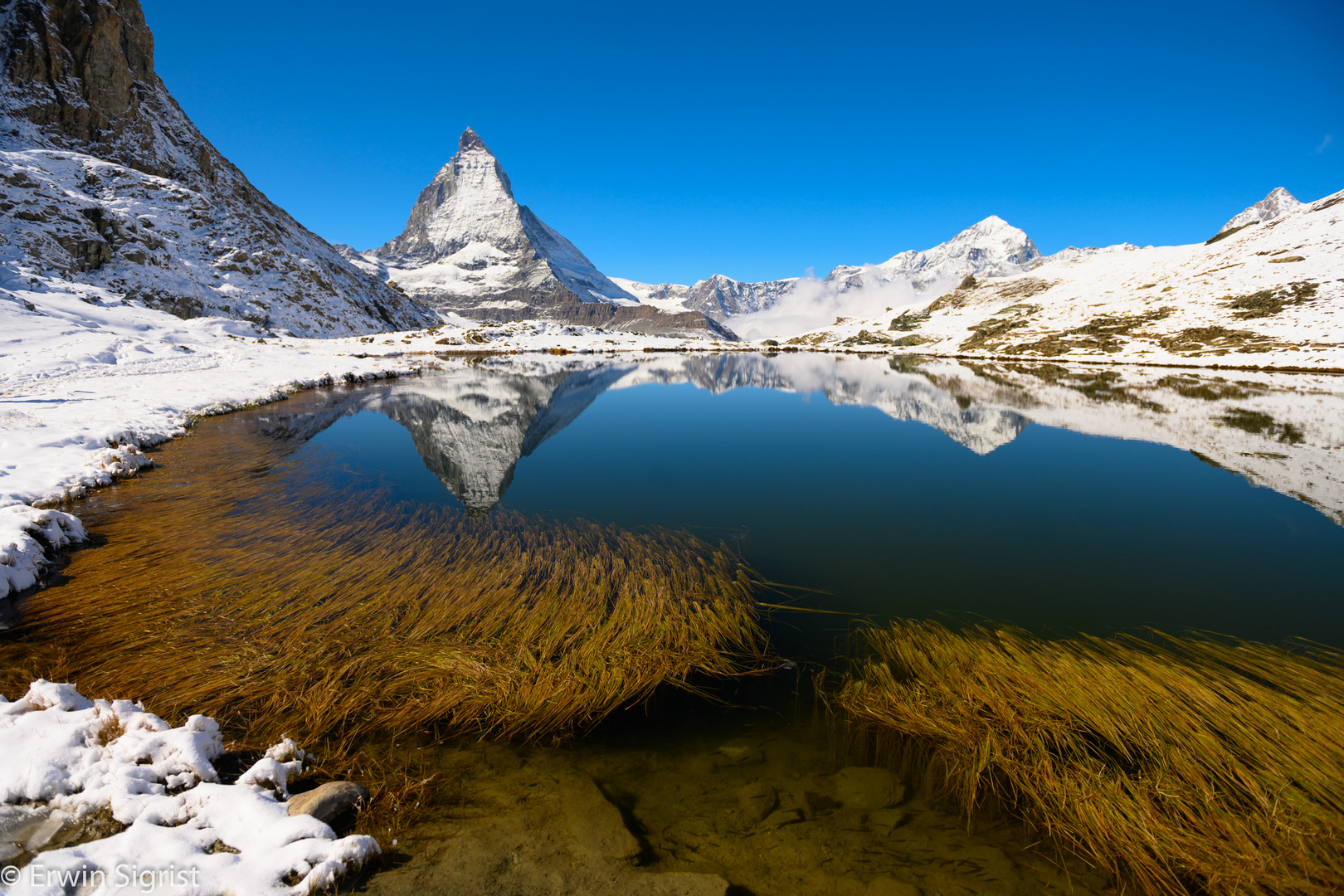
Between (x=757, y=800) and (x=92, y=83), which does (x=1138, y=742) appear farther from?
(x=92, y=83)

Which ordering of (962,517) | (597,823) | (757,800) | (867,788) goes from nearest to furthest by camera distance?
(597,823)
(757,800)
(867,788)
(962,517)

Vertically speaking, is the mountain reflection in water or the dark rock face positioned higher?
the dark rock face

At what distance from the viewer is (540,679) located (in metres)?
5.83

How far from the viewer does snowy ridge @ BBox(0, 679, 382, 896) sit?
10.0 feet

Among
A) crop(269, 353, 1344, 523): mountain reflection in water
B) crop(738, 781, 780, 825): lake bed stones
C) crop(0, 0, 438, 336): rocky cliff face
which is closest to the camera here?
crop(738, 781, 780, 825): lake bed stones

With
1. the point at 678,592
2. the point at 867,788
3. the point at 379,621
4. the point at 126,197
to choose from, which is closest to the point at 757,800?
the point at 867,788

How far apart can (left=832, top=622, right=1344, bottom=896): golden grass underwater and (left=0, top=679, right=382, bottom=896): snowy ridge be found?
513cm

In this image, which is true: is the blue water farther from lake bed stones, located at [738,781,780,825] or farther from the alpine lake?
lake bed stones, located at [738,781,780,825]

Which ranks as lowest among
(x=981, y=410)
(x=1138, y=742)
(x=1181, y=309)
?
(x=1138, y=742)

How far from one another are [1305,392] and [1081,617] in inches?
1738

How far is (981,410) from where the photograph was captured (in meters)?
27.8

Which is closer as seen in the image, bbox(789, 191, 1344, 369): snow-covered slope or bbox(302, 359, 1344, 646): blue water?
bbox(302, 359, 1344, 646): blue water

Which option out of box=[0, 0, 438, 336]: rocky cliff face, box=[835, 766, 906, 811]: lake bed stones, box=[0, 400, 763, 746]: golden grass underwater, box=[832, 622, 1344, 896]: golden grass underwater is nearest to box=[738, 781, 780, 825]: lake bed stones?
box=[835, 766, 906, 811]: lake bed stones

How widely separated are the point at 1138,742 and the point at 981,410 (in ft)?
87.9
